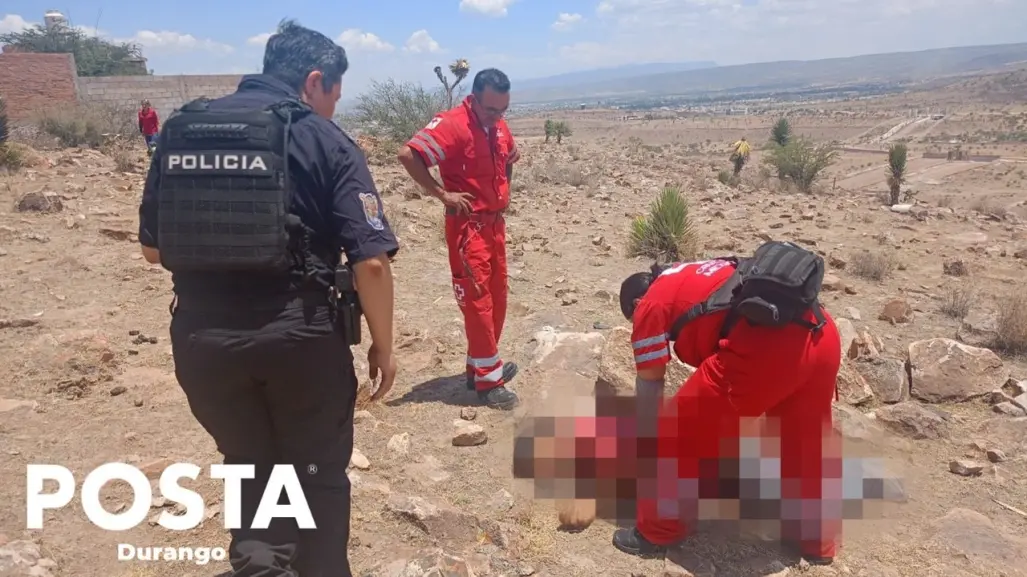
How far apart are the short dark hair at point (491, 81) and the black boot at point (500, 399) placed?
5.03 ft

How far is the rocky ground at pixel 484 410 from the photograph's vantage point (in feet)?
7.75

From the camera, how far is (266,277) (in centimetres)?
A: 168

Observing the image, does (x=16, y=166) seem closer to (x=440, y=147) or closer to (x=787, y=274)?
(x=440, y=147)

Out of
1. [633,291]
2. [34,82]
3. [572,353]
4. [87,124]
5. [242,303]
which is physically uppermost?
[34,82]

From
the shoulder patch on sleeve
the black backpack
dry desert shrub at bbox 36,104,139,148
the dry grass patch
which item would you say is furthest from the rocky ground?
dry desert shrub at bbox 36,104,139,148

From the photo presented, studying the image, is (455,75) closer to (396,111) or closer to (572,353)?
(396,111)

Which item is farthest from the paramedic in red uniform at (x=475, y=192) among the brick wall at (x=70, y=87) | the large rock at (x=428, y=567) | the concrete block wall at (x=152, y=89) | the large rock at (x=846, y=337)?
the concrete block wall at (x=152, y=89)

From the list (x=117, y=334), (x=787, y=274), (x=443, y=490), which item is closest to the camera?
(x=787, y=274)

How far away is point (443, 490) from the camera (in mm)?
2775

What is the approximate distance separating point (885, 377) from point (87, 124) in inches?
628

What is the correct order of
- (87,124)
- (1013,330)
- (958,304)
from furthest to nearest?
(87,124), (958,304), (1013,330)

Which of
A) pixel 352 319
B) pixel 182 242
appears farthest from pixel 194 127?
pixel 352 319

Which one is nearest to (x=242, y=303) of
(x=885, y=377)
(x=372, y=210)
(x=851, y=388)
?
(x=372, y=210)

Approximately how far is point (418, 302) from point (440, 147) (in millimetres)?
2000
